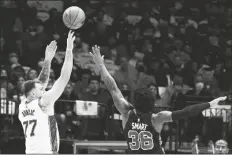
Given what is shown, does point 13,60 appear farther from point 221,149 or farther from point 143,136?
point 143,136

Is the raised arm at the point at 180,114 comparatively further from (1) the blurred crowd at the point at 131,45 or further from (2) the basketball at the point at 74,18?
(1) the blurred crowd at the point at 131,45

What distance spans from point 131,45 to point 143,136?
11223mm

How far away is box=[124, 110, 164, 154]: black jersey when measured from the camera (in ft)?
23.5

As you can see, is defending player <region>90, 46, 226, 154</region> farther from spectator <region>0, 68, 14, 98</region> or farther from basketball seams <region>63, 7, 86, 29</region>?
spectator <region>0, 68, 14, 98</region>

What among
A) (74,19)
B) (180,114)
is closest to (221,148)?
(74,19)

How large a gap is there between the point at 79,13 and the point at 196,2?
11.2m

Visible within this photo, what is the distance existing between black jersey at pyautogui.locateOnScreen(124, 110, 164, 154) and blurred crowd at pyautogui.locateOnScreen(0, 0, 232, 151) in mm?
6362

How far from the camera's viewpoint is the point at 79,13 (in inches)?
429

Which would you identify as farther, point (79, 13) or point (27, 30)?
point (27, 30)

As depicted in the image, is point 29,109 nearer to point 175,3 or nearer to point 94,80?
point 94,80

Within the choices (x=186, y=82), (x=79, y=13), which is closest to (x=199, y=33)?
(x=186, y=82)

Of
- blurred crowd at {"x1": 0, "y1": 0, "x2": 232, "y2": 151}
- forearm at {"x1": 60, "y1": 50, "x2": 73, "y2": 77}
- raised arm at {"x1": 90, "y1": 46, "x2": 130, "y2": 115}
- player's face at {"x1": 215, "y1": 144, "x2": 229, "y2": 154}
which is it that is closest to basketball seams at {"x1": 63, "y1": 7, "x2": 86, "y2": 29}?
raised arm at {"x1": 90, "y1": 46, "x2": 130, "y2": 115}

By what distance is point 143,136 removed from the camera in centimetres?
718

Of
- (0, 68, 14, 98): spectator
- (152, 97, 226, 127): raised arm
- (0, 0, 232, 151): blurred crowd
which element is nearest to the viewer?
(152, 97, 226, 127): raised arm
